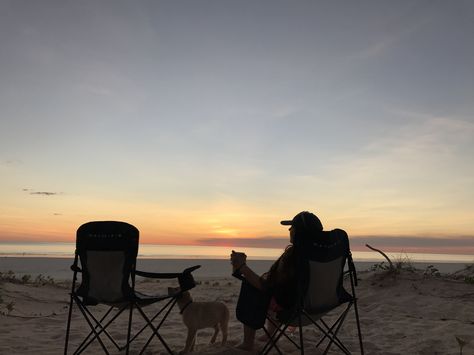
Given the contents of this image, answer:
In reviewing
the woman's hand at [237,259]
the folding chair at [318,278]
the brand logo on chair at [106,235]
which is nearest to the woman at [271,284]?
the woman's hand at [237,259]

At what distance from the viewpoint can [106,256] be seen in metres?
4.72

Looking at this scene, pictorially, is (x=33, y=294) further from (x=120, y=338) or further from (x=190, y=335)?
(x=190, y=335)

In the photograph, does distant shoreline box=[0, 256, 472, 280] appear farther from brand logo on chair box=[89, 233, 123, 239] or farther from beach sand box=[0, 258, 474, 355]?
brand logo on chair box=[89, 233, 123, 239]

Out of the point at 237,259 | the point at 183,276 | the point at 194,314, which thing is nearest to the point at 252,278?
the point at 237,259

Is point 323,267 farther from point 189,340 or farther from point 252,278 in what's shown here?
point 189,340

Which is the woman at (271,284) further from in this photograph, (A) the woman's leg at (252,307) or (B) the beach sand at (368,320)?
(B) the beach sand at (368,320)

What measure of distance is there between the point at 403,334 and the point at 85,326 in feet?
16.2

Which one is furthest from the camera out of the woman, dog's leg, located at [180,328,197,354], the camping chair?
dog's leg, located at [180,328,197,354]

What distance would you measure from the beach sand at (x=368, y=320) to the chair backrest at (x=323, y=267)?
1043 millimetres

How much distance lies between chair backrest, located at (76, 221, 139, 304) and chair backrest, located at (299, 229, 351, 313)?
1773 mm

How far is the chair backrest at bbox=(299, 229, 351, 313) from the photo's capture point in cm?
421

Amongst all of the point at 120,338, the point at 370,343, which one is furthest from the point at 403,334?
the point at 120,338

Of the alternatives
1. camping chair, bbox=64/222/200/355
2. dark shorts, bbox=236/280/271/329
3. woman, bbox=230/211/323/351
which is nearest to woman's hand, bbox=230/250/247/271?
woman, bbox=230/211/323/351

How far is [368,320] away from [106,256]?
493cm
